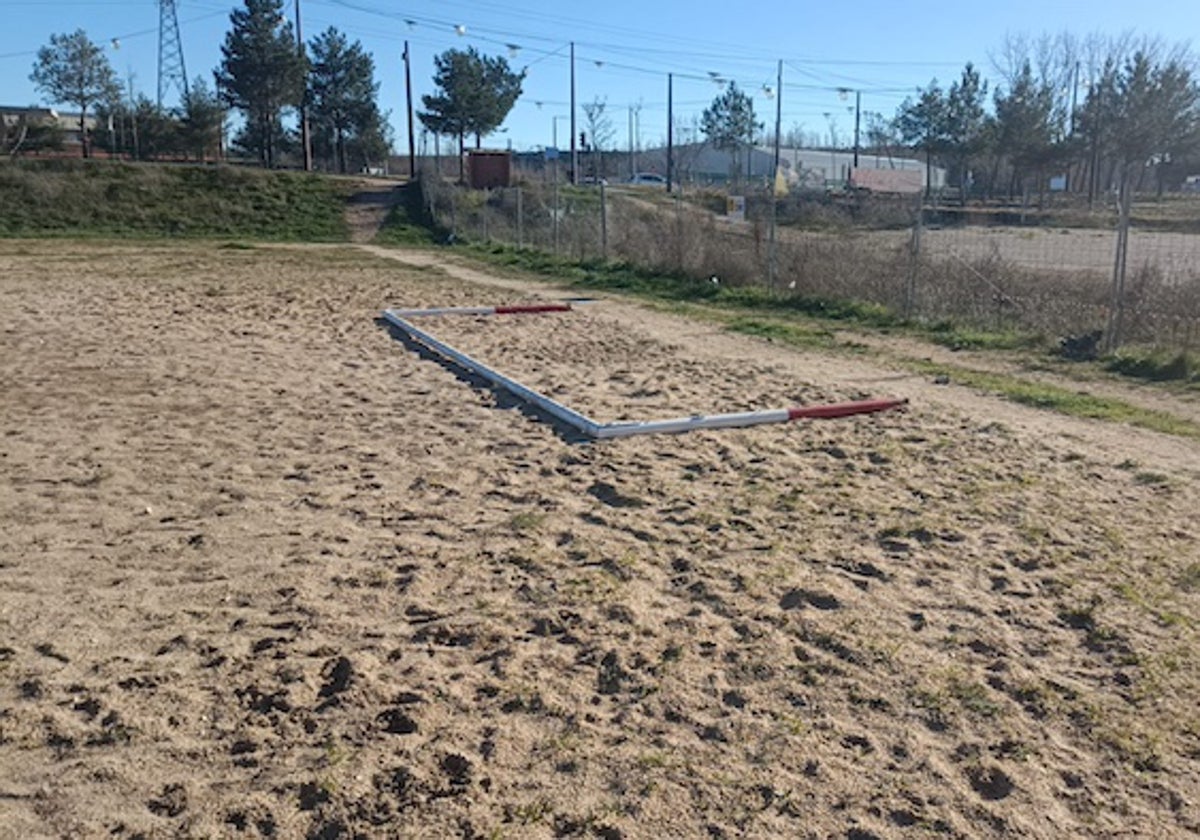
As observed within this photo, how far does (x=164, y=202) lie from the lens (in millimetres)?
37594

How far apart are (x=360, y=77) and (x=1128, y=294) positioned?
147 ft

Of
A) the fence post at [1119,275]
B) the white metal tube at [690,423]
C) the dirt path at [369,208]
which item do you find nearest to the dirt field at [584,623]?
the white metal tube at [690,423]

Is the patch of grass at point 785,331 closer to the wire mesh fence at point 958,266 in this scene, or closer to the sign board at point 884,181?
the wire mesh fence at point 958,266

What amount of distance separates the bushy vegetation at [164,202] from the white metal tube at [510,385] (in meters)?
25.6

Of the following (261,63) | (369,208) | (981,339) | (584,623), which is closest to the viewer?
(584,623)

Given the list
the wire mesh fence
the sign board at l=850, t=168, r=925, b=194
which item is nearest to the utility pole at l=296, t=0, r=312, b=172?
the wire mesh fence

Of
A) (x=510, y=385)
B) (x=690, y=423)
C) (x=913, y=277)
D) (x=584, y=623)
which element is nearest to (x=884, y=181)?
(x=913, y=277)

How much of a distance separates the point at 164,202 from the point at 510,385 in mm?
33463

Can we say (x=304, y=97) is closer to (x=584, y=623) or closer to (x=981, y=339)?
(x=981, y=339)

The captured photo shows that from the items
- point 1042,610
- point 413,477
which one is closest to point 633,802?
point 1042,610

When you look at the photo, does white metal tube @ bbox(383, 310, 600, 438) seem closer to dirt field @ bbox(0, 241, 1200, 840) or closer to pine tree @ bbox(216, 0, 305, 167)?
dirt field @ bbox(0, 241, 1200, 840)

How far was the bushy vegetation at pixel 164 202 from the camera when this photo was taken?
3516cm

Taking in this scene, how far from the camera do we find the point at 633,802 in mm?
3037

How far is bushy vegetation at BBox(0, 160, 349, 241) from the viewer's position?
1384 inches
